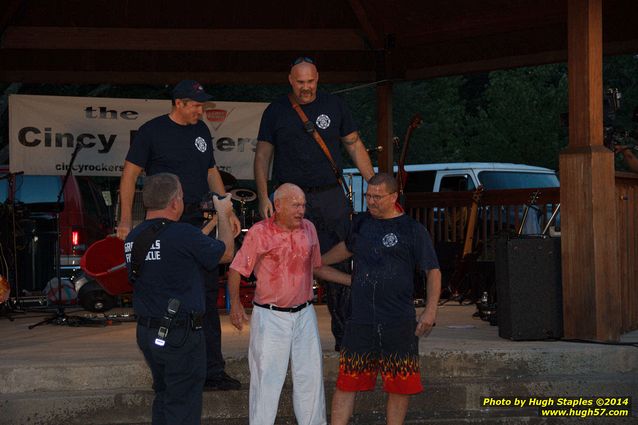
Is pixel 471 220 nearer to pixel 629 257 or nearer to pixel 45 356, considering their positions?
pixel 629 257

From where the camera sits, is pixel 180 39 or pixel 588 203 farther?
pixel 180 39

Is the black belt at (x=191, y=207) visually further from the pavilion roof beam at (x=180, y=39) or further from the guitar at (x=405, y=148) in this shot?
the pavilion roof beam at (x=180, y=39)

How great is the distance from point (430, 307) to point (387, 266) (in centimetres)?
36

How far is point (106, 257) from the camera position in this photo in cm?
953

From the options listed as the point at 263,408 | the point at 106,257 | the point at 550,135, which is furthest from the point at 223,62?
the point at 550,135

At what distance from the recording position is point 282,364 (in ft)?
22.5

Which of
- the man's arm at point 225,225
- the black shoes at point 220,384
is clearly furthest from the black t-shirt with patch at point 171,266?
the black shoes at point 220,384

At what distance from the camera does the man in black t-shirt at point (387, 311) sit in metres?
6.84

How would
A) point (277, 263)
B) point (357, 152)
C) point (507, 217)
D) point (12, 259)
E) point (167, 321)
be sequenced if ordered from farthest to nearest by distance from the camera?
point (507, 217)
point (12, 259)
point (357, 152)
point (277, 263)
point (167, 321)

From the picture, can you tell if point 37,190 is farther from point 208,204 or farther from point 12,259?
point 208,204

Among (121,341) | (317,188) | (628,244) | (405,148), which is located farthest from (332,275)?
(405,148)

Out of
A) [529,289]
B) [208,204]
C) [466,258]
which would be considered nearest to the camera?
[208,204]

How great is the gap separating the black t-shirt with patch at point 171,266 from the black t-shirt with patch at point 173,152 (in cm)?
142

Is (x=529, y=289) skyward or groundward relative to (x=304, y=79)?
groundward
